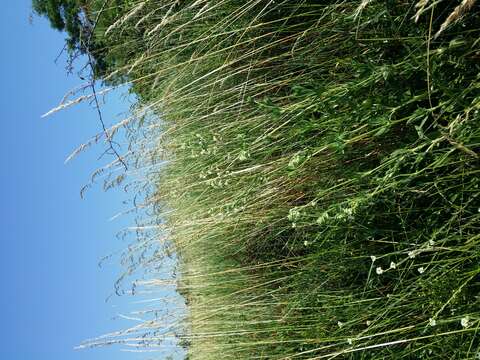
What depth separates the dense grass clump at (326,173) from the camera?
6.08 ft

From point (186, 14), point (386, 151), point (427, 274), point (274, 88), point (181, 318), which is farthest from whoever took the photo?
point (181, 318)

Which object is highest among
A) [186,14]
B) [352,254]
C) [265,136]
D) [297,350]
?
[186,14]

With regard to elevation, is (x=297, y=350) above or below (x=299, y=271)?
below

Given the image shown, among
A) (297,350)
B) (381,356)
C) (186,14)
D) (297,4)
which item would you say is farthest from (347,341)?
(186,14)

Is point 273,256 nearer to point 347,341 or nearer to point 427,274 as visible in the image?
point 347,341

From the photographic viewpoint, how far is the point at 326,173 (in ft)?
7.62

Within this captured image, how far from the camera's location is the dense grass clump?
1.85 metres

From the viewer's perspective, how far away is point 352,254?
232 centimetres

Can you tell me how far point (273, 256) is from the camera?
2.85 m

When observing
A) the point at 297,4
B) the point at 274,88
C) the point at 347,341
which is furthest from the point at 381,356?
the point at 297,4

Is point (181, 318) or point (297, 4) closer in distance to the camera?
point (297, 4)

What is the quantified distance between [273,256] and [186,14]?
136 centimetres

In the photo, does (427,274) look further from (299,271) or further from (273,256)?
(273,256)

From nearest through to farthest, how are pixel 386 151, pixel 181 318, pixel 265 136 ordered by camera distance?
1. pixel 386 151
2. pixel 265 136
3. pixel 181 318
